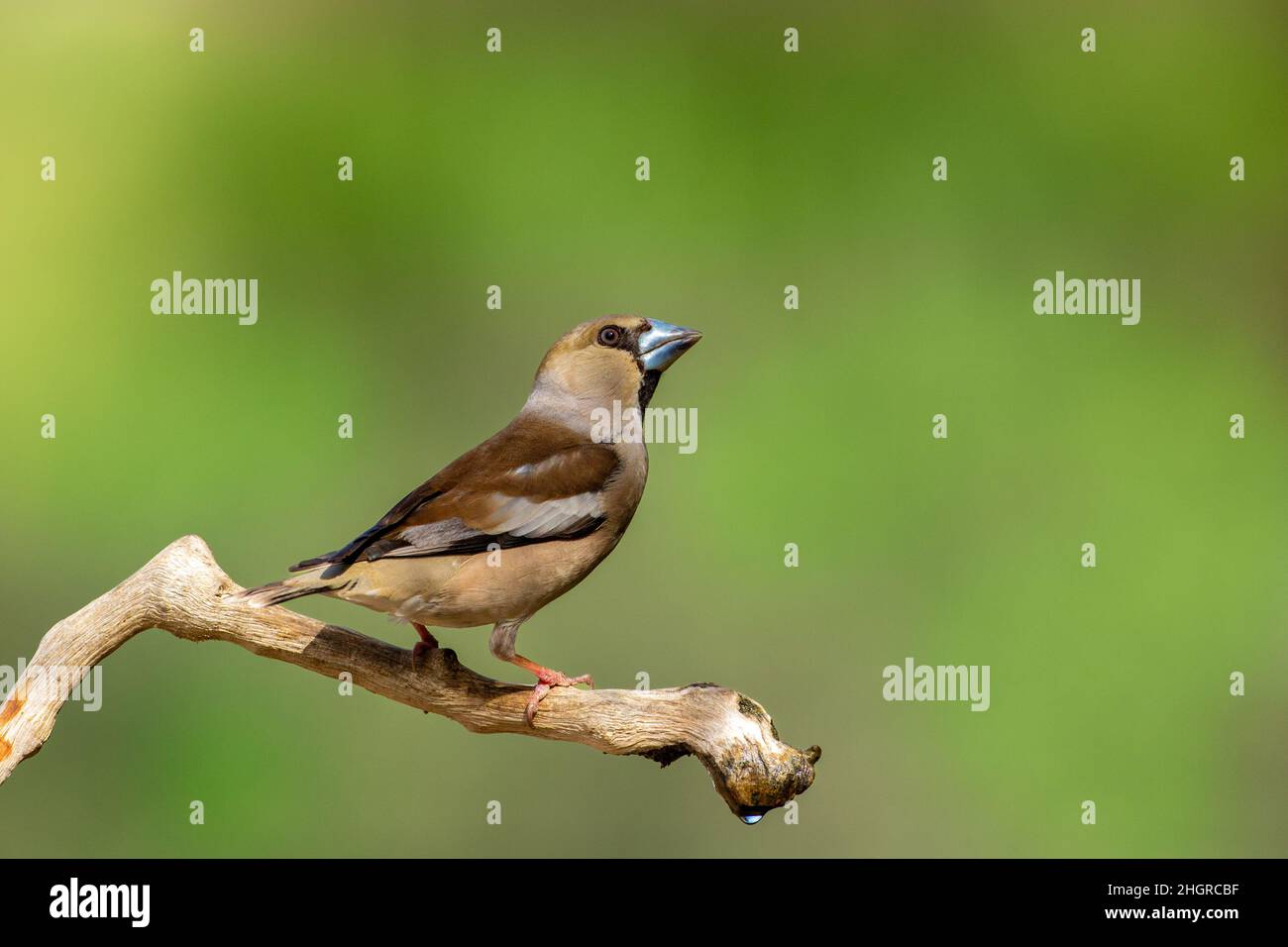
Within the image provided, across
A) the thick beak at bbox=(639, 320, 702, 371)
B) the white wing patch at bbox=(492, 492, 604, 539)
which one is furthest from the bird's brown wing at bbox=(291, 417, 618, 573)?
the thick beak at bbox=(639, 320, 702, 371)

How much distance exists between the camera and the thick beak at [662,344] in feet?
15.6

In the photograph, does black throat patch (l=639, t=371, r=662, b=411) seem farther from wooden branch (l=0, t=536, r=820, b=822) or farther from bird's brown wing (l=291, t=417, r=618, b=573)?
wooden branch (l=0, t=536, r=820, b=822)

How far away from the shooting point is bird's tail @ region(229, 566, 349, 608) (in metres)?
4.11

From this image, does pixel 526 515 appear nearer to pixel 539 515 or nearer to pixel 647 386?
pixel 539 515

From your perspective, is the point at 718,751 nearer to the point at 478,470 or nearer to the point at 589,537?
the point at 589,537

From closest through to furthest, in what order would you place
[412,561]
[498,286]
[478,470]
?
1. [412,561]
2. [478,470]
3. [498,286]

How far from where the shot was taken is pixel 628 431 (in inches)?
188

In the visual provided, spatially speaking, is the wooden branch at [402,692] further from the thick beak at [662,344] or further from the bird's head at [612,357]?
the thick beak at [662,344]

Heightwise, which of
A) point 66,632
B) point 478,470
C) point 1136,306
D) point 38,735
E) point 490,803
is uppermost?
point 1136,306

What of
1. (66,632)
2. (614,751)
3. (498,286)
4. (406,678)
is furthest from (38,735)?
(498,286)

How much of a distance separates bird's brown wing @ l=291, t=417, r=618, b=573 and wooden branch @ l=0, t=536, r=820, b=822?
1.63 ft

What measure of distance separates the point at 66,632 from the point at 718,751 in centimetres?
226

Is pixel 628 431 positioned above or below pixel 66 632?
above

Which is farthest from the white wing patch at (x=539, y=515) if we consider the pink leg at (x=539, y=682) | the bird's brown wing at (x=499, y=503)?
the pink leg at (x=539, y=682)
